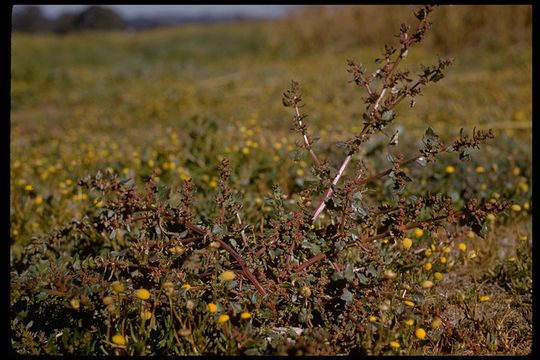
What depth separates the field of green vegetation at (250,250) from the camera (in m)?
2.29

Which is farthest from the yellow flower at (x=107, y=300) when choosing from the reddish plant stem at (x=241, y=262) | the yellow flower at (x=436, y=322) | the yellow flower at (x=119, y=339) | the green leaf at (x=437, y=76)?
the green leaf at (x=437, y=76)

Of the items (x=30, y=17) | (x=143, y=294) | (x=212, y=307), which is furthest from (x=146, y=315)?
(x=30, y=17)

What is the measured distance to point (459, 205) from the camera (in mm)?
4066

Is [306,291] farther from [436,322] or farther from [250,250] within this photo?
[436,322]

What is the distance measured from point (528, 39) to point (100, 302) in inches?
509

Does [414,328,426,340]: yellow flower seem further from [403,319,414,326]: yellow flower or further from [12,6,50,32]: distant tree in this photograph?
[12,6,50,32]: distant tree

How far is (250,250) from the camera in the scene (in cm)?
238

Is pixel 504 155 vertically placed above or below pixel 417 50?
below

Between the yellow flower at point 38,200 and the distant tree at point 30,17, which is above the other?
the distant tree at point 30,17

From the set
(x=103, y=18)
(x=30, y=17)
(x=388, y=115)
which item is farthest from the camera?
(x=30, y=17)

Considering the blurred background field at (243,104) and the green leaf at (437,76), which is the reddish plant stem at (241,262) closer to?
the blurred background field at (243,104)

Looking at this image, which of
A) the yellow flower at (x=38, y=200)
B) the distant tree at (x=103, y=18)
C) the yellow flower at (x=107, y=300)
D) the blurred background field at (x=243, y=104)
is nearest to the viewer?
the yellow flower at (x=107, y=300)
